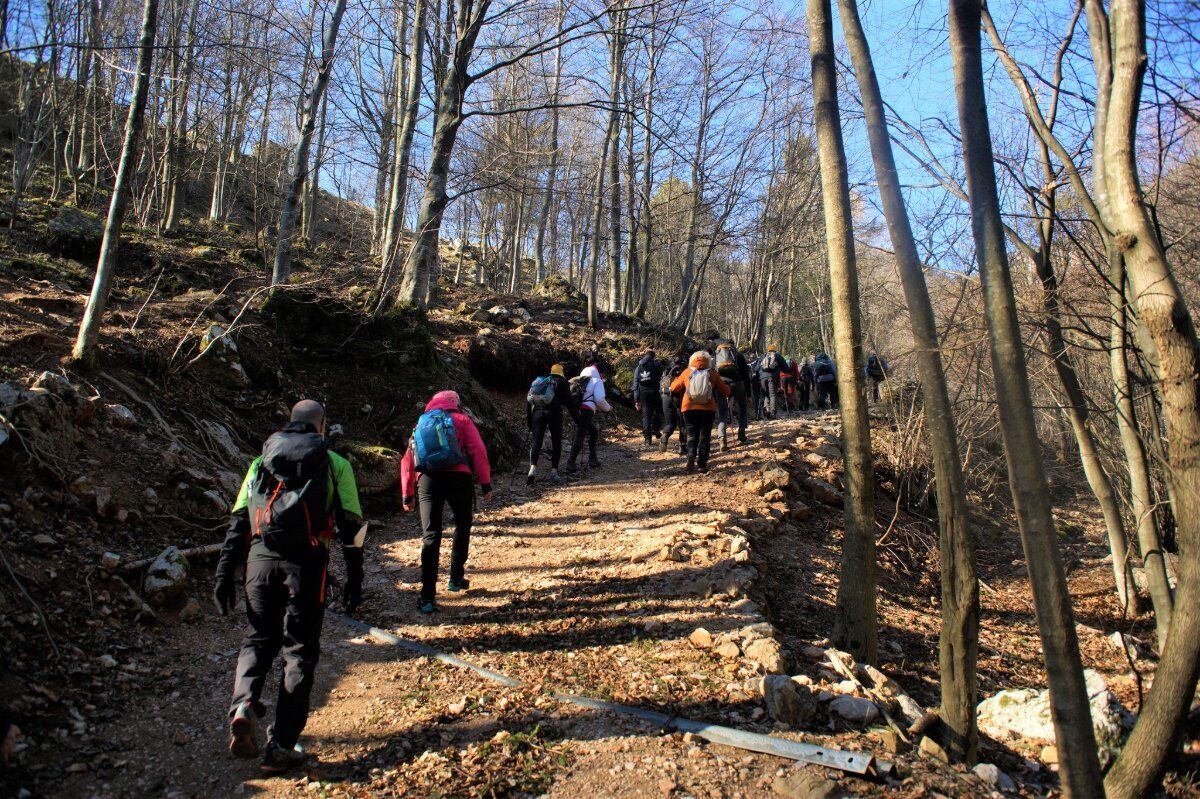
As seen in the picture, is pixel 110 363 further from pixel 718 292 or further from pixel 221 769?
pixel 718 292

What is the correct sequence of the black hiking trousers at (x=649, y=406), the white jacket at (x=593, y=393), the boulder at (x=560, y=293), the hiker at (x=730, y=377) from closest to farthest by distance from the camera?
1. the white jacket at (x=593, y=393)
2. the hiker at (x=730, y=377)
3. the black hiking trousers at (x=649, y=406)
4. the boulder at (x=560, y=293)

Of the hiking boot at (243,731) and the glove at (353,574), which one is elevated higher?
the glove at (353,574)

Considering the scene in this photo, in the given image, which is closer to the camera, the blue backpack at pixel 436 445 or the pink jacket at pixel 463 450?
the blue backpack at pixel 436 445

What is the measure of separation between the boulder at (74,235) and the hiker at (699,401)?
386 inches

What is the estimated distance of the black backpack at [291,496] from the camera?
3477 millimetres

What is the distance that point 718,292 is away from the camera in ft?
160

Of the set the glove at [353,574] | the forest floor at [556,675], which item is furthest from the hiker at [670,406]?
the glove at [353,574]

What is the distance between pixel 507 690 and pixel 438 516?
1813mm

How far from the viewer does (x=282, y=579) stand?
3.51m

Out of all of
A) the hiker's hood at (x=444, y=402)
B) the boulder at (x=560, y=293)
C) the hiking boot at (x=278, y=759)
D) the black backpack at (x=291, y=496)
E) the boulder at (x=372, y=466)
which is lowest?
the hiking boot at (x=278, y=759)

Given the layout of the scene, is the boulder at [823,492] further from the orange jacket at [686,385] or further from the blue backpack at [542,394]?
the blue backpack at [542,394]

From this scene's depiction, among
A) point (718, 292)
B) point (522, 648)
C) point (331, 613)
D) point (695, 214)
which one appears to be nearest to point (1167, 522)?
point (522, 648)

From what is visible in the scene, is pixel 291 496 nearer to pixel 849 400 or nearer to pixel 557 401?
pixel 849 400

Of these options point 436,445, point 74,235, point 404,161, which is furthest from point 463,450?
point 404,161
